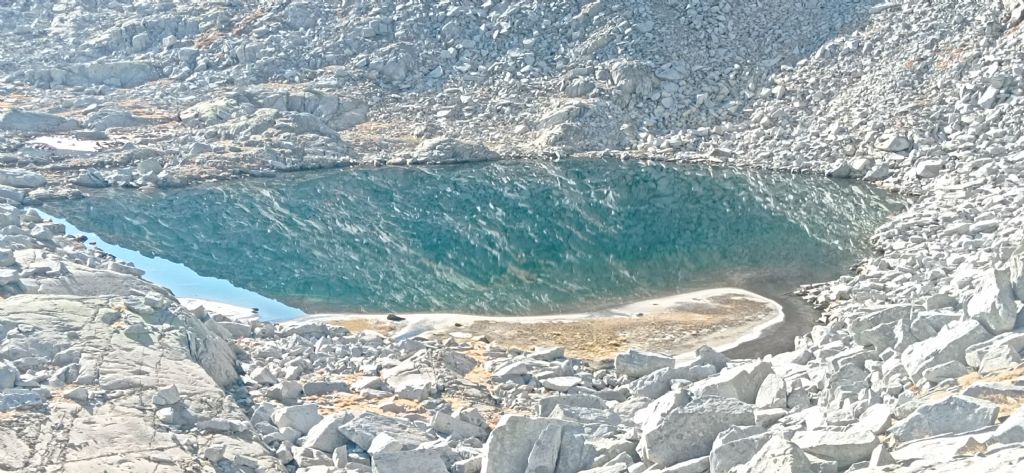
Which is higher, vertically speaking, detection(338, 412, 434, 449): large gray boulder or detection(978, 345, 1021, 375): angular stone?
detection(978, 345, 1021, 375): angular stone

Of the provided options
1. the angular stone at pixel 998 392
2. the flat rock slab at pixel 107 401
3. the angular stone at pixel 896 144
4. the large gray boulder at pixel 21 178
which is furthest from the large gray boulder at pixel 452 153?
the angular stone at pixel 998 392

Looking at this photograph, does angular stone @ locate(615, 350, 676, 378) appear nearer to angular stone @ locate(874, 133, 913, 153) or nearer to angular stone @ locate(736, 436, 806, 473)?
angular stone @ locate(736, 436, 806, 473)

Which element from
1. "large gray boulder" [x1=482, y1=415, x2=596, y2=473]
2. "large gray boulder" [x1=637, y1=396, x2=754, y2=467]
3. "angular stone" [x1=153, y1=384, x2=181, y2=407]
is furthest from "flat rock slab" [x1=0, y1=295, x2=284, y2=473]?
"large gray boulder" [x1=637, y1=396, x2=754, y2=467]

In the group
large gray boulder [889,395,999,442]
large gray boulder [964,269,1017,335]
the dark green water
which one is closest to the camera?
large gray boulder [889,395,999,442]

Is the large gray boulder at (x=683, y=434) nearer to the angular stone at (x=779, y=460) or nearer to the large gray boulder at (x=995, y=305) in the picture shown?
the angular stone at (x=779, y=460)

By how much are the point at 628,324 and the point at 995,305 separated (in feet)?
46.7

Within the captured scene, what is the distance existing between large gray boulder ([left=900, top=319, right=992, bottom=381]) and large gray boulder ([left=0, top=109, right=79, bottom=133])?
51350 millimetres

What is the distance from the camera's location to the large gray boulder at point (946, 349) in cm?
1709

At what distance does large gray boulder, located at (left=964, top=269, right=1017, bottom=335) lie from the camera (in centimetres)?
1725

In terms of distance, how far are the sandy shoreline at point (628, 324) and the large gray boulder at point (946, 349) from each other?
32.8 ft

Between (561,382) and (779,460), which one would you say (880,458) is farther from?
(561,382)

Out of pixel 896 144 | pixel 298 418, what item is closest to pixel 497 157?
pixel 896 144

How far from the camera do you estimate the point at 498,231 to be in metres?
43.9

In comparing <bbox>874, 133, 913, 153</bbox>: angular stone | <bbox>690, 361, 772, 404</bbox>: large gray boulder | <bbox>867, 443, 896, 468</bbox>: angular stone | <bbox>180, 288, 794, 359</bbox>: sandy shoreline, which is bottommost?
<bbox>180, 288, 794, 359</bbox>: sandy shoreline
